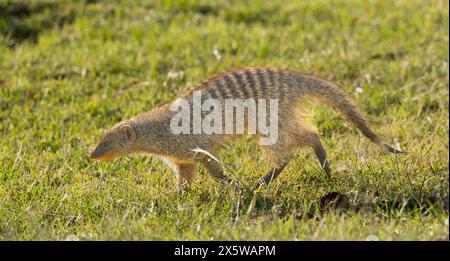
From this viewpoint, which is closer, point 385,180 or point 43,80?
point 385,180

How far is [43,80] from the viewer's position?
664 centimetres

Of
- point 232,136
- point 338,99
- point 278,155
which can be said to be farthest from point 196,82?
point 278,155

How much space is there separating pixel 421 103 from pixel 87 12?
366 centimetres

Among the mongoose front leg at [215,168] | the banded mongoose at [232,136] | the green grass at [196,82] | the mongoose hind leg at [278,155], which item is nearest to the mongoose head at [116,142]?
the banded mongoose at [232,136]

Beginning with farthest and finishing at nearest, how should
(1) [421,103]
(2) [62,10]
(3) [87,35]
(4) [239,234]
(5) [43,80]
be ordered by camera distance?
(2) [62,10] → (3) [87,35] → (5) [43,80] → (1) [421,103] → (4) [239,234]

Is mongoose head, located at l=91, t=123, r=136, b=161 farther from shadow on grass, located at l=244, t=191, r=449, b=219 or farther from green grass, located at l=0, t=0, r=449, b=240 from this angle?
shadow on grass, located at l=244, t=191, r=449, b=219

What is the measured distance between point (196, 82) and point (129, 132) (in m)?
1.98

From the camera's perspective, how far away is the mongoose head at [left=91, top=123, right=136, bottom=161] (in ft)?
14.9

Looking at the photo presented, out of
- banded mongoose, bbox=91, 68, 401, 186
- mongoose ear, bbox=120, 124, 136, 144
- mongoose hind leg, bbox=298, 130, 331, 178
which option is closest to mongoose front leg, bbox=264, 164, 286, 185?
banded mongoose, bbox=91, 68, 401, 186

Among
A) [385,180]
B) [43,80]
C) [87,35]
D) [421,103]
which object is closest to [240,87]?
[385,180]

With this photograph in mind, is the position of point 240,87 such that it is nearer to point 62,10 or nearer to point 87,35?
point 87,35

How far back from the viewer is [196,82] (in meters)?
6.48

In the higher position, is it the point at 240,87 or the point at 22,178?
the point at 240,87

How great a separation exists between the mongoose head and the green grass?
0.52 ft
